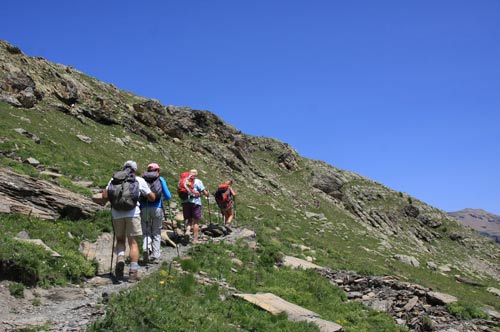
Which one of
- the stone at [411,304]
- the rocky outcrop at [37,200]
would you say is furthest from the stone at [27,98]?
Answer: the stone at [411,304]

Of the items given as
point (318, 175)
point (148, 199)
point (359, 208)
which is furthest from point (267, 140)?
point (148, 199)

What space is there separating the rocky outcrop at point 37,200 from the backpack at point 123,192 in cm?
393

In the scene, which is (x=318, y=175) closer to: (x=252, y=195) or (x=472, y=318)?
(x=252, y=195)

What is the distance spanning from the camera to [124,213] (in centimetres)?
1101

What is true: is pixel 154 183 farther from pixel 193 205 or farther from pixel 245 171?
pixel 245 171

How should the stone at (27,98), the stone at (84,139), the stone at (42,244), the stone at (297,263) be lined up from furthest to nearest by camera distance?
the stone at (27,98) < the stone at (84,139) < the stone at (297,263) < the stone at (42,244)

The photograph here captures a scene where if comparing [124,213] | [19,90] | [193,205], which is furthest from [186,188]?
[19,90]

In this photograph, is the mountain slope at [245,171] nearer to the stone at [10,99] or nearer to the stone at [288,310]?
the stone at [10,99]

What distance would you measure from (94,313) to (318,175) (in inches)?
2558

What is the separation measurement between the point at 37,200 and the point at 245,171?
4345 cm

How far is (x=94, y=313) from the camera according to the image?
8164mm

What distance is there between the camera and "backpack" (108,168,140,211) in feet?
35.6

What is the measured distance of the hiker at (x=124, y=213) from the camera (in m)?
10.9

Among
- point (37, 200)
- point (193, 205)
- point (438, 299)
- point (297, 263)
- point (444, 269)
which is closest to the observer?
point (37, 200)
